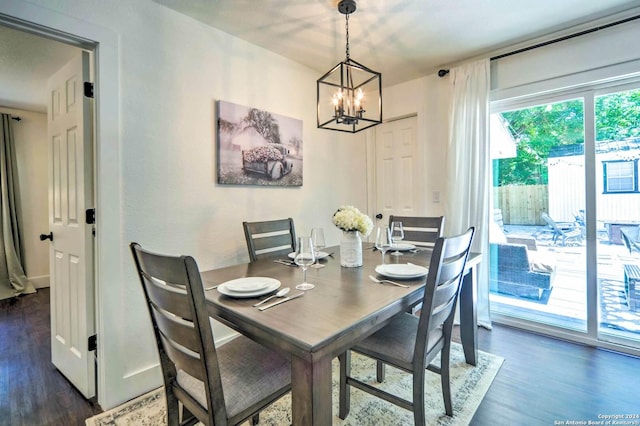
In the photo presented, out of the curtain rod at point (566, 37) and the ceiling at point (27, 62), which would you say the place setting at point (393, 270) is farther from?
the ceiling at point (27, 62)

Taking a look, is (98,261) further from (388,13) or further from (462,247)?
(388,13)

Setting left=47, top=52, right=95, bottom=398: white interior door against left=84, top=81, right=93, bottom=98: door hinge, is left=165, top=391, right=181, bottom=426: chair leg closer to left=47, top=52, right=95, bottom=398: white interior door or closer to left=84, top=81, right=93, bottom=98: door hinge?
left=47, top=52, right=95, bottom=398: white interior door

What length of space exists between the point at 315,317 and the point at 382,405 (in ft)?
3.58

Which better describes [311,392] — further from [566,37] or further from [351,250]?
[566,37]

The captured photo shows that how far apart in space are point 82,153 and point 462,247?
7.11ft

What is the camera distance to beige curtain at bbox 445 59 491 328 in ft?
8.91

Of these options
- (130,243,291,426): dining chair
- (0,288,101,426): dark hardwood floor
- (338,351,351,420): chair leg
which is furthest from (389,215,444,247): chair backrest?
(0,288,101,426): dark hardwood floor

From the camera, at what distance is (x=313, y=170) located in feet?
10.2

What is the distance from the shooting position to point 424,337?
1.29m

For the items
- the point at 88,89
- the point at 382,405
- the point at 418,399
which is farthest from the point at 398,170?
the point at 88,89

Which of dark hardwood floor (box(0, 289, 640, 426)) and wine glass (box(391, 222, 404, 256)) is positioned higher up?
wine glass (box(391, 222, 404, 256))

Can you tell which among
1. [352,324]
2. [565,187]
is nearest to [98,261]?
[352,324]

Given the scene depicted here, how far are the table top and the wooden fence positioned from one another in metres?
1.91

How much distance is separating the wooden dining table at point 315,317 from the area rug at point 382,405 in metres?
0.78
